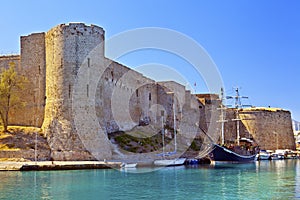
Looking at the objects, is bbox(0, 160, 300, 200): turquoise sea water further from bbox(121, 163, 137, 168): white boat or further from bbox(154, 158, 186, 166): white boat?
bbox(154, 158, 186, 166): white boat

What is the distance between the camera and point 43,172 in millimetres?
17859

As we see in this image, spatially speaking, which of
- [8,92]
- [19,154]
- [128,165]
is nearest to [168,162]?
[128,165]

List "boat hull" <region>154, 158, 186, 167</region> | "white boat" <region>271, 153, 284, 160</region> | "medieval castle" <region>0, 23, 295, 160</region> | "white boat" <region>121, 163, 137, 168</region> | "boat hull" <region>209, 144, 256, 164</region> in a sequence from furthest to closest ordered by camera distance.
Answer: "white boat" <region>271, 153, 284, 160</region>
"boat hull" <region>209, 144, 256, 164</region>
"boat hull" <region>154, 158, 186, 167</region>
"medieval castle" <region>0, 23, 295, 160</region>
"white boat" <region>121, 163, 137, 168</region>

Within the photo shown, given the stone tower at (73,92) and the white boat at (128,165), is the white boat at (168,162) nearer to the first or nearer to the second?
the white boat at (128,165)

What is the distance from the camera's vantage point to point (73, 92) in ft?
69.6

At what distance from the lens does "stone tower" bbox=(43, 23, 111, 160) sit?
2055 cm

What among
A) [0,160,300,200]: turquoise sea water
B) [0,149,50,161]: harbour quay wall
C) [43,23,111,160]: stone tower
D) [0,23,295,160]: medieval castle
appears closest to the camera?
[0,160,300,200]: turquoise sea water

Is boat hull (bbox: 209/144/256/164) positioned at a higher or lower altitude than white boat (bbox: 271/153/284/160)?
higher

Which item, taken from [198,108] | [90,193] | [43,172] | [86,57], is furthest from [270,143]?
[90,193]

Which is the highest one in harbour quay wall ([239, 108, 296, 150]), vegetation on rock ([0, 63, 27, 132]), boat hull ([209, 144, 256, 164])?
vegetation on rock ([0, 63, 27, 132])

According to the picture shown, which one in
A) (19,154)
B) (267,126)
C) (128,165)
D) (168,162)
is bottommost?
(168,162)

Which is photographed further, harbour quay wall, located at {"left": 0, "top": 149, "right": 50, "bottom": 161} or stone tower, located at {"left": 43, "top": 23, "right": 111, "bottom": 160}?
stone tower, located at {"left": 43, "top": 23, "right": 111, "bottom": 160}

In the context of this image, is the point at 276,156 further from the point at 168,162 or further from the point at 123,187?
the point at 123,187

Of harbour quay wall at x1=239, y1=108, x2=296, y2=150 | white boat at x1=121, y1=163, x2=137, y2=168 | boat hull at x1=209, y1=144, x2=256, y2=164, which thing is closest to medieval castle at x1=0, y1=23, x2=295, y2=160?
white boat at x1=121, y1=163, x2=137, y2=168
